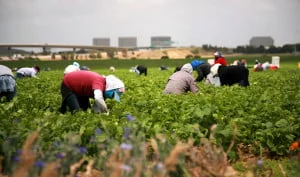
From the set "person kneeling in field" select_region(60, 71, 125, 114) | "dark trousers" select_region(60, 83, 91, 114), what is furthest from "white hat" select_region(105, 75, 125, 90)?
"dark trousers" select_region(60, 83, 91, 114)

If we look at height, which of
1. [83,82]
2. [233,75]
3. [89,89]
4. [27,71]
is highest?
[83,82]

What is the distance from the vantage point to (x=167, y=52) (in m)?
114

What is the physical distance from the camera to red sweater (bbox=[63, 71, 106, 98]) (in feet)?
19.3

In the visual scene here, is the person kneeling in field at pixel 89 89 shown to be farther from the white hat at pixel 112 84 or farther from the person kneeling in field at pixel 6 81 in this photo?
the person kneeling in field at pixel 6 81

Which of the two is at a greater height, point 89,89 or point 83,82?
point 83,82

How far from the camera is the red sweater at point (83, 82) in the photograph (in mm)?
5875

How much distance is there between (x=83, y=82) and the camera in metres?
6.22

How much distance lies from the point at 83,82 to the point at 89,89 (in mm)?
146

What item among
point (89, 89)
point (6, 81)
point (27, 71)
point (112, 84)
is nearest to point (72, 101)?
→ point (89, 89)

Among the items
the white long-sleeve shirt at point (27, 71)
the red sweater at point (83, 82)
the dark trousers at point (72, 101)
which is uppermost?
the red sweater at point (83, 82)

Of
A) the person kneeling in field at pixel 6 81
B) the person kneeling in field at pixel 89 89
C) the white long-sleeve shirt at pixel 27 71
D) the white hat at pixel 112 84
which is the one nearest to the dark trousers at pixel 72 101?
the person kneeling in field at pixel 89 89

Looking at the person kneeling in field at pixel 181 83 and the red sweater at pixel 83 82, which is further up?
the red sweater at pixel 83 82

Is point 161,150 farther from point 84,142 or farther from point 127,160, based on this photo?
point 84,142

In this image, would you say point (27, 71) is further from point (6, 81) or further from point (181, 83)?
point (181, 83)
